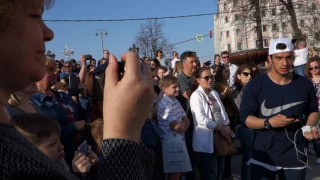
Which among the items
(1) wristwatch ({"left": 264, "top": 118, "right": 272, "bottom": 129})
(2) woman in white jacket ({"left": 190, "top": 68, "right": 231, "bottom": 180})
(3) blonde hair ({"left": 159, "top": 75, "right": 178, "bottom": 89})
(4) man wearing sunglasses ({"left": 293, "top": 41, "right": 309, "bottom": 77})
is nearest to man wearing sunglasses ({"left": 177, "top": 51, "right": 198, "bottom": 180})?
(2) woman in white jacket ({"left": 190, "top": 68, "right": 231, "bottom": 180})

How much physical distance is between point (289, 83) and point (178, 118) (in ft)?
6.28

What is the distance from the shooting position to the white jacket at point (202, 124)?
17.9 ft

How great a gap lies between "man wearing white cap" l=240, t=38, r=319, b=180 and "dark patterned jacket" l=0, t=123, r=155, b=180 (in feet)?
8.82

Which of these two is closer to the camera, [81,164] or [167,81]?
[81,164]

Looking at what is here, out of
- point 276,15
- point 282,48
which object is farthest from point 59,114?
point 276,15

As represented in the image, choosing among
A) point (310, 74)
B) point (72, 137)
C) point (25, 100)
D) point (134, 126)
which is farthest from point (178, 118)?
point (134, 126)

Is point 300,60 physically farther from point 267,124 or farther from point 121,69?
point 121,69

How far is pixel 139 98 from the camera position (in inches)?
43.6

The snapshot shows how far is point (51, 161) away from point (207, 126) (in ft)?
15.3

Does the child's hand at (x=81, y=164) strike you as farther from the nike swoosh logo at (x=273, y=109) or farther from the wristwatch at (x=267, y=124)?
the nike swoosh logo at (x=273, y=109)

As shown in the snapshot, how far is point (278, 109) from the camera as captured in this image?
3822mm

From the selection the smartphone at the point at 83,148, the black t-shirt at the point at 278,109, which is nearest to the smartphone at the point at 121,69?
the smartphone at the point at 83,148

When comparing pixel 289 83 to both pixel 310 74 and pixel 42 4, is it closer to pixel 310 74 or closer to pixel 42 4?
pixel 42 4

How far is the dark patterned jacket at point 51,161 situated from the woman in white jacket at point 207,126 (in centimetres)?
434
